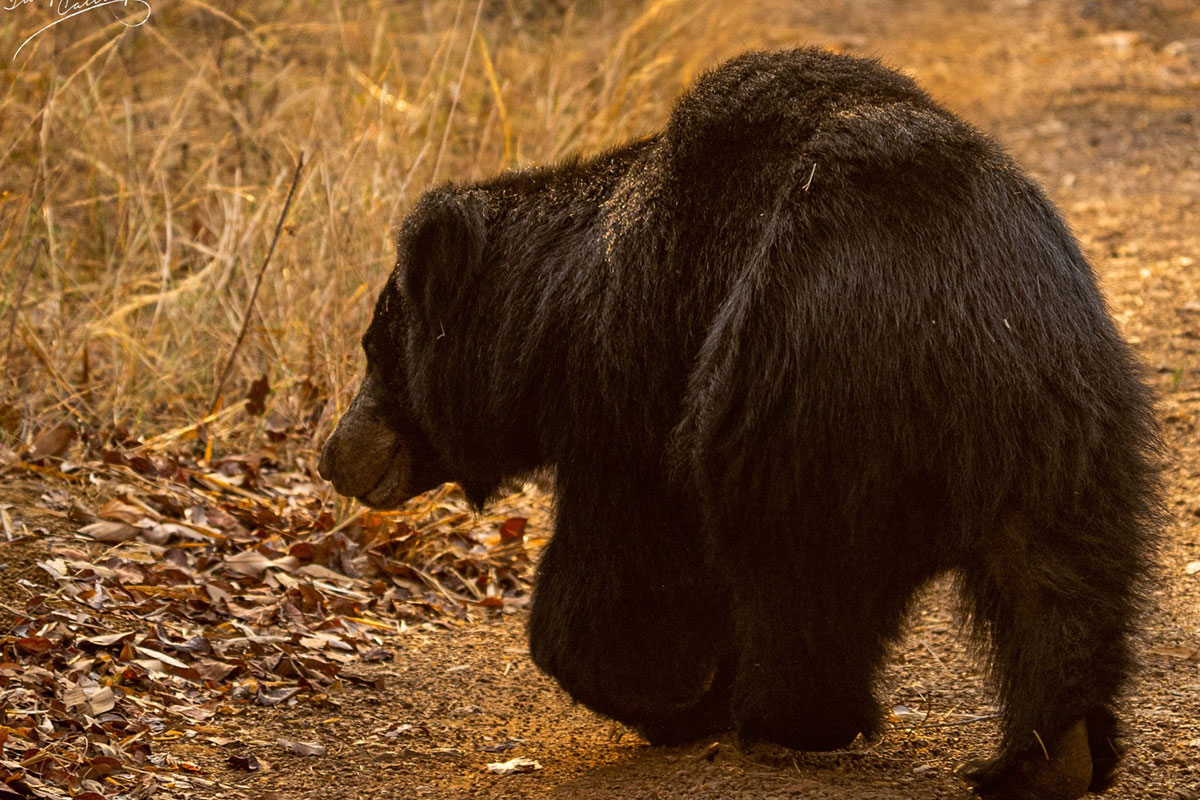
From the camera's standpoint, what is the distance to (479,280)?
358cm

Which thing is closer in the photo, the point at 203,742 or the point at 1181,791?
the point at 1181,791

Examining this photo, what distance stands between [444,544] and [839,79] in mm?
2521

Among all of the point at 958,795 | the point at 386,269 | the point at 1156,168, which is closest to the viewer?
the point at 958,795

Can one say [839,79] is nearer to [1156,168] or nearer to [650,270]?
[650,270]

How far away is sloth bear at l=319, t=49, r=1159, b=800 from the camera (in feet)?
9.27

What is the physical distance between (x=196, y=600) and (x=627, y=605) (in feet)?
5.40

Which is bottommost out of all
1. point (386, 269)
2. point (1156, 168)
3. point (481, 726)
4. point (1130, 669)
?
point (481, 726)

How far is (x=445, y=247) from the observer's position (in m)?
3.54

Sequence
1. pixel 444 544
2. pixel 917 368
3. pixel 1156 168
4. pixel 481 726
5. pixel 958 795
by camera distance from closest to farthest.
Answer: pixel 917 368, pixel 958 795, pixel 481 726, pixel 444 544, pixel 1156 168

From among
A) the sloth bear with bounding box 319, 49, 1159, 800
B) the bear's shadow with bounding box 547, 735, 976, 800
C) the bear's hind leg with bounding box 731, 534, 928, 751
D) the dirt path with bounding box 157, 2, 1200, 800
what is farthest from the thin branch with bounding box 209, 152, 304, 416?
the bear's hind leg with bounding box 731, 534, 928, 751

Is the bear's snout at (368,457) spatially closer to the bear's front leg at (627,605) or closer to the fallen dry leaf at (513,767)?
the bear's front leg at (627,605)

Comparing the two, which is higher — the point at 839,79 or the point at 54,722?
the point at 839,79

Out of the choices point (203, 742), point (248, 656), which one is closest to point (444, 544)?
point (248, 656)

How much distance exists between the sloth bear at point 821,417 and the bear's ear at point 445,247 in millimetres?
18
